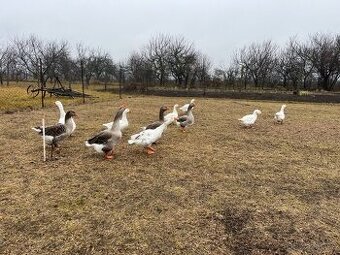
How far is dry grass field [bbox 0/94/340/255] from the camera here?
5.02 m

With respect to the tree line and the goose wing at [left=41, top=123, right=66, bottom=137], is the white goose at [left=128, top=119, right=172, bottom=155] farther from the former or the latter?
the tree line

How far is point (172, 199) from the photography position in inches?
252

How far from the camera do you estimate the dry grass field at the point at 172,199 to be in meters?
5.02

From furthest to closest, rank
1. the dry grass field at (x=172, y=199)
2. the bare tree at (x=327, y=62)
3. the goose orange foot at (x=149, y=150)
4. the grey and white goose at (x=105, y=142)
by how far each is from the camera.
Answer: the bare tree at (x=327, y=62)
the goose orange foot at (x=149, y=150)
the grey and white goose at (x=105, y=142)
the dry grass field at (x=172, y=199)

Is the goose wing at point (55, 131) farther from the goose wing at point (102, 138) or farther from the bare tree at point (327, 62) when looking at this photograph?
the bare tree at point (327, 62)

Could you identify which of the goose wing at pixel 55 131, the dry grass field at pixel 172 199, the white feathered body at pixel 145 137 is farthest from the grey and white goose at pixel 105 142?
the goose wing at pixel 55 131

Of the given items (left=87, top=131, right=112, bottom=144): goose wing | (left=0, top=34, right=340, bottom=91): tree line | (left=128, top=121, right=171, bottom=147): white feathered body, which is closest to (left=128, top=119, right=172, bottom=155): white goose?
(left=128, top=121, right=171, bottom=147): white feathered body

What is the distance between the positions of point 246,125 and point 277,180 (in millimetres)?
6618

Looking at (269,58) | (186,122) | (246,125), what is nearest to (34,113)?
(186,122)

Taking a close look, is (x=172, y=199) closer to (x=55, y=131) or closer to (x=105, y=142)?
(x=105, y=142)

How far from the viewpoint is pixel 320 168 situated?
28.7ft

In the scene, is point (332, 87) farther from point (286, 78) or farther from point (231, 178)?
point (231, 178)

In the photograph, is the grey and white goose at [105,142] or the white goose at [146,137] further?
the white goose at [146,137]

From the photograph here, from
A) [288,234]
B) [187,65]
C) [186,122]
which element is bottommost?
[288,234]
